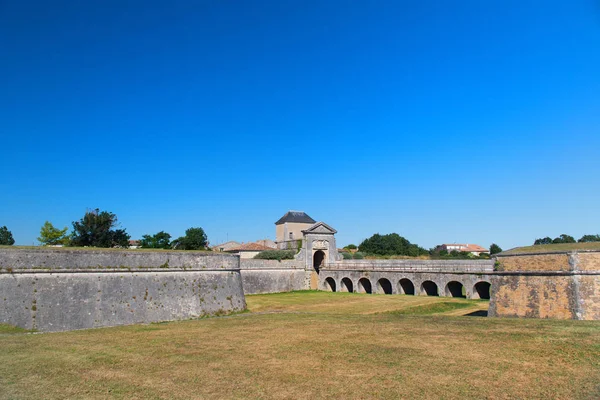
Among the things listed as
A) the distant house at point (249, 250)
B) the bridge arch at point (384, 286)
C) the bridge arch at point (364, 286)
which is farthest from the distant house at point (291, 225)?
the bridge arch at point (384, 286)

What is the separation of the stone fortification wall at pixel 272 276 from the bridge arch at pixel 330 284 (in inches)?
84.2

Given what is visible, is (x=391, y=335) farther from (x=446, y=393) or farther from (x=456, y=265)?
(x=456, y=265)

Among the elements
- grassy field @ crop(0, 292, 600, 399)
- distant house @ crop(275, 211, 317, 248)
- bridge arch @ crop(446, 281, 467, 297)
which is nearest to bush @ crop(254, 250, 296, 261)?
distant house @ crop(275, 211, 317, 248)

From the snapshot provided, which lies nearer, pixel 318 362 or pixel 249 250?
pixel 318 362

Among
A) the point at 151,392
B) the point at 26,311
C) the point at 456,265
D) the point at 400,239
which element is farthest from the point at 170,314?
the point at 400,239

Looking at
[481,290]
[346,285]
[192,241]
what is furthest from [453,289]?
[192,241]

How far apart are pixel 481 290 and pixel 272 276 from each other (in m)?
18.6

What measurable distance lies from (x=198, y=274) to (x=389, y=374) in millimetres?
16862

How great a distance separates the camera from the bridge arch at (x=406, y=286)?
3406 cm

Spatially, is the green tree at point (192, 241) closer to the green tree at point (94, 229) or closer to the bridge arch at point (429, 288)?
the green tree at point (94, 229)

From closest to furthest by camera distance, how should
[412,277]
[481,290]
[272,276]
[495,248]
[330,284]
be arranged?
[481,290], [412,277], [272,276], [330,284], [495,248]

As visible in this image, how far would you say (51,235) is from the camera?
39562mm

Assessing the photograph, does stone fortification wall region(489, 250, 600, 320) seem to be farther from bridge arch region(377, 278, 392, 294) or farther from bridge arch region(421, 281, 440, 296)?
bridge arch region(377, 278, 392, 294)

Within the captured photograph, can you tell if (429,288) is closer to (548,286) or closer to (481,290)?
(481,290)
